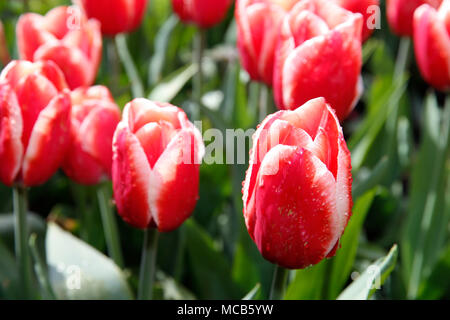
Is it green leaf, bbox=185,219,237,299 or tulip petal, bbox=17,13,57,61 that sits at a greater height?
tulip petal, bbox=17,13,57,61

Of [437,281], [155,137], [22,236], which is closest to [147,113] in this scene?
[155,137]

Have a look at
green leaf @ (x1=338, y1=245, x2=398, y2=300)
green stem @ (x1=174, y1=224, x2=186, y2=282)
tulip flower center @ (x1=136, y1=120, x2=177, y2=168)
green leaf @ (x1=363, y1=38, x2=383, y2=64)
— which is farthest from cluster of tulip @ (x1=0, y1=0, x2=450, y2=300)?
green leaf @ (x1=363, y1=38, x2=383, y2=64)

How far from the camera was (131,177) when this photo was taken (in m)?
0.58

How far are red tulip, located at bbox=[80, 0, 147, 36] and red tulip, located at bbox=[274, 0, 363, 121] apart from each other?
40cm

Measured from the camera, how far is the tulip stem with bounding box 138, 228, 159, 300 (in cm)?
65

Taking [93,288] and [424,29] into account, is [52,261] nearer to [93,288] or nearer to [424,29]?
[93,288]

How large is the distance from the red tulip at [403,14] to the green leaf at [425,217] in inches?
6.7

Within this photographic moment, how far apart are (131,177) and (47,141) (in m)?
0.12

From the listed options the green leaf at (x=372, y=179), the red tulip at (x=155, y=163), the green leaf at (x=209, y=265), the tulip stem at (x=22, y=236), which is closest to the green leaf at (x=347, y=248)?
the green leaf at (x=372, y=179)

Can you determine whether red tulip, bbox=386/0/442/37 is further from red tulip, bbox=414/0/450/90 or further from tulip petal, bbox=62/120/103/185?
tulip petal, bbox=62/120/103/185

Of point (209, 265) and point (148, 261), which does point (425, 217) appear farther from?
point (148, 261)
